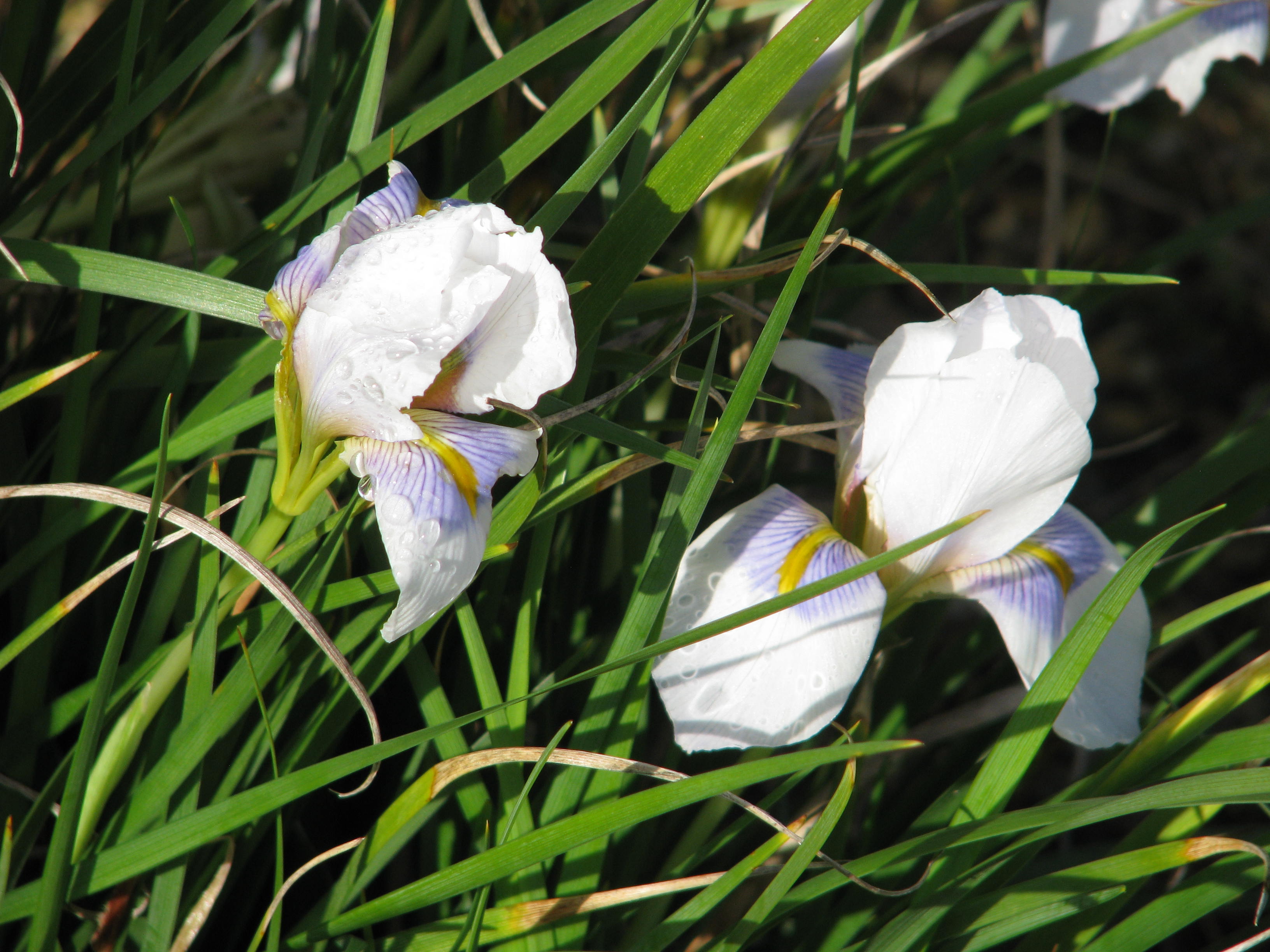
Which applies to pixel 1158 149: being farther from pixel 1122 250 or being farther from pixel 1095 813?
pixel 1095 813

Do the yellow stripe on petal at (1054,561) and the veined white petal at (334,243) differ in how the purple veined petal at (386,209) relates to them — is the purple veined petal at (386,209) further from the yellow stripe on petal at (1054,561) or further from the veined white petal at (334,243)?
the yellow stripe on petal at (1054,561)

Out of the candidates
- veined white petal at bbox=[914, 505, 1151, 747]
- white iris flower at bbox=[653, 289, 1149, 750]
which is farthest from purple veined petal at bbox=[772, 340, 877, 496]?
veined white petal at bbox=[914, 505, 1151, 747]

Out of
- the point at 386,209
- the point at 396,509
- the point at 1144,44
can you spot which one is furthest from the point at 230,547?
the point at 1144,44

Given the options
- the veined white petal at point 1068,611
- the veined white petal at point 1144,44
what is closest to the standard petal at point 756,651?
the veined white petal at point 1068,611

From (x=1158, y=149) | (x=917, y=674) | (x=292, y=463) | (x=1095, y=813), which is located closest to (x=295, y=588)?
(x=292, y=463)

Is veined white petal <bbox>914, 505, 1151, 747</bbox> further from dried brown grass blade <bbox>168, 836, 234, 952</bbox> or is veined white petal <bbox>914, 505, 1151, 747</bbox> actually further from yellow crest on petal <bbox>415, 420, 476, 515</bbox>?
dried brown grass blade <bbox>168, 836, 234, 952</bbox>

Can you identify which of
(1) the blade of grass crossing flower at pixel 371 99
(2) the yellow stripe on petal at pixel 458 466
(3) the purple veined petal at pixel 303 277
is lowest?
(2) the yellow stripe on petal at pixel 458 466
